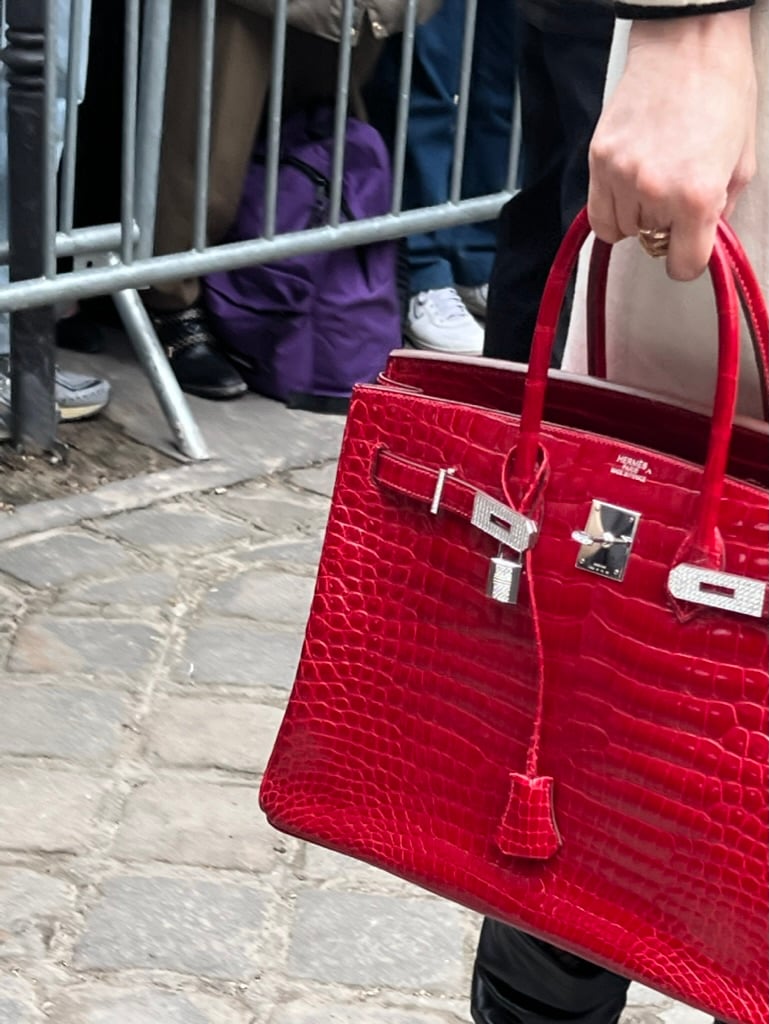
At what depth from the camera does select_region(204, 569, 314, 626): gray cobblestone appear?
2.83 m

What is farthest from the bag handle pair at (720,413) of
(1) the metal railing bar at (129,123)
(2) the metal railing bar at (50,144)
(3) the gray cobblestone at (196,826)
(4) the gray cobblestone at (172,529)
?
(1) the metal railing bar at (129,123)

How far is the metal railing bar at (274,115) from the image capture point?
345 cm

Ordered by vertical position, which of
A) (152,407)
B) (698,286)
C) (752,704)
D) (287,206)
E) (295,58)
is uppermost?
(698,286)

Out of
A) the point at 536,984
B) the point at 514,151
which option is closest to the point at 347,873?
the point at 536,984

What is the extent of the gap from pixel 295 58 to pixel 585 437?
283 centimetres

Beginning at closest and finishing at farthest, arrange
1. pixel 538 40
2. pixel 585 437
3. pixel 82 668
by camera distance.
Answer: pixel 585 437
pixel 538 40
pixel 82 668

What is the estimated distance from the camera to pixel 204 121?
3.41 metres

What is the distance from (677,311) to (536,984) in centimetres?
65

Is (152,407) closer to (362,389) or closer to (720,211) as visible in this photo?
(362,389)

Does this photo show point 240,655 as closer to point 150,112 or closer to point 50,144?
point 50,144

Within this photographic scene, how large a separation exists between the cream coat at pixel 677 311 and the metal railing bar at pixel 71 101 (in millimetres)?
2064

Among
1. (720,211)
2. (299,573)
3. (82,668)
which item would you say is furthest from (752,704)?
(299,573)

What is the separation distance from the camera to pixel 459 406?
1.31 meters

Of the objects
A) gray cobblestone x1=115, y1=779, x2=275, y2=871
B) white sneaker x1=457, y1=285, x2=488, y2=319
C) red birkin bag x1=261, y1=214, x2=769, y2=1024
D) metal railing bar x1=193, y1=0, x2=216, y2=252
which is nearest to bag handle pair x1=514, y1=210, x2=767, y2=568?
red birkin bag x1=261, y1=214, x2=769, y2=1024
